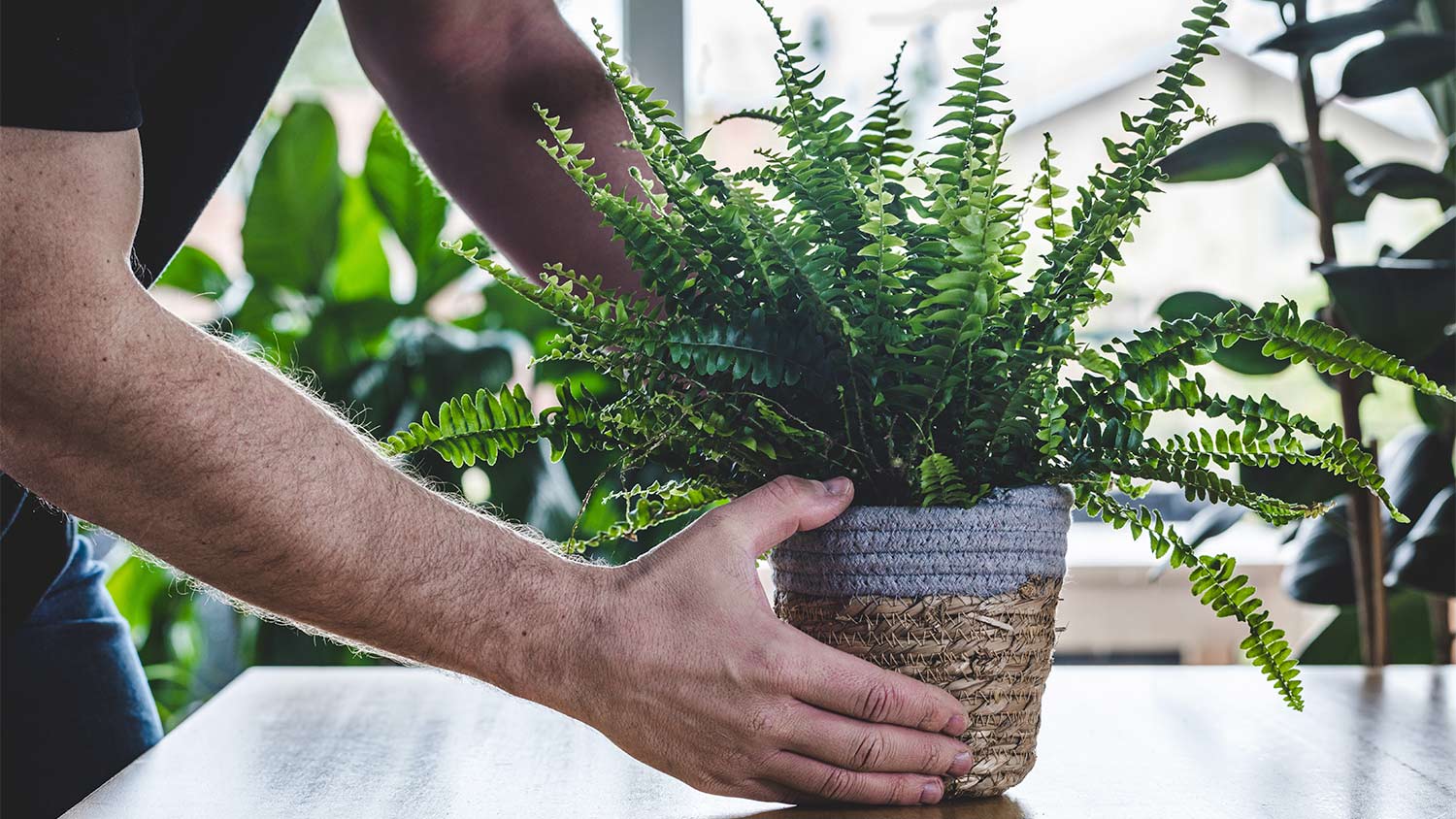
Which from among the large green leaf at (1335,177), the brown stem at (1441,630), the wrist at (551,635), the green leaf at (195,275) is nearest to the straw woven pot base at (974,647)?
the wrist at (551,635)

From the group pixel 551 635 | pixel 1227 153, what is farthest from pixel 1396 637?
pixel 551 635

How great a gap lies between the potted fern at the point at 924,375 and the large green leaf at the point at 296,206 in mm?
1577

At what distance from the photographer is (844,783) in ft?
2.05

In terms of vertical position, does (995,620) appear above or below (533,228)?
below

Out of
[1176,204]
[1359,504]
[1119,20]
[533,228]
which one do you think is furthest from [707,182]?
[1176,204]

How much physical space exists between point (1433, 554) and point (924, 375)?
1.10 m

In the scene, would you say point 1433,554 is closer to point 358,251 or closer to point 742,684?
point 742,684

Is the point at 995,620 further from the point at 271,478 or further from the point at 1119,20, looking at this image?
the point at 1119,20

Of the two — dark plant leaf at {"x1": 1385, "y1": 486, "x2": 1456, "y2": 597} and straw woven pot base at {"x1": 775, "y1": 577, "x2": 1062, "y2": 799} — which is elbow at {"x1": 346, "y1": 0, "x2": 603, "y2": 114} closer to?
straw woven pot base at {"x1": 775, "y1": 577, "x2": 1062, "y2": 799}

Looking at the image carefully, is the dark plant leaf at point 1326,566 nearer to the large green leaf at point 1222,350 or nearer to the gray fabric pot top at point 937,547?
the large green leaf at point 1222,350

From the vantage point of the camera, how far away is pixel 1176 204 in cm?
272

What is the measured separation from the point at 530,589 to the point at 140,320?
22 cm

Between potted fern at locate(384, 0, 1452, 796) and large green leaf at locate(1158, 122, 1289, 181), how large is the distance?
0.84 meters

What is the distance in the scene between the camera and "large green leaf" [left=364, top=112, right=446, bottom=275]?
2.09m
